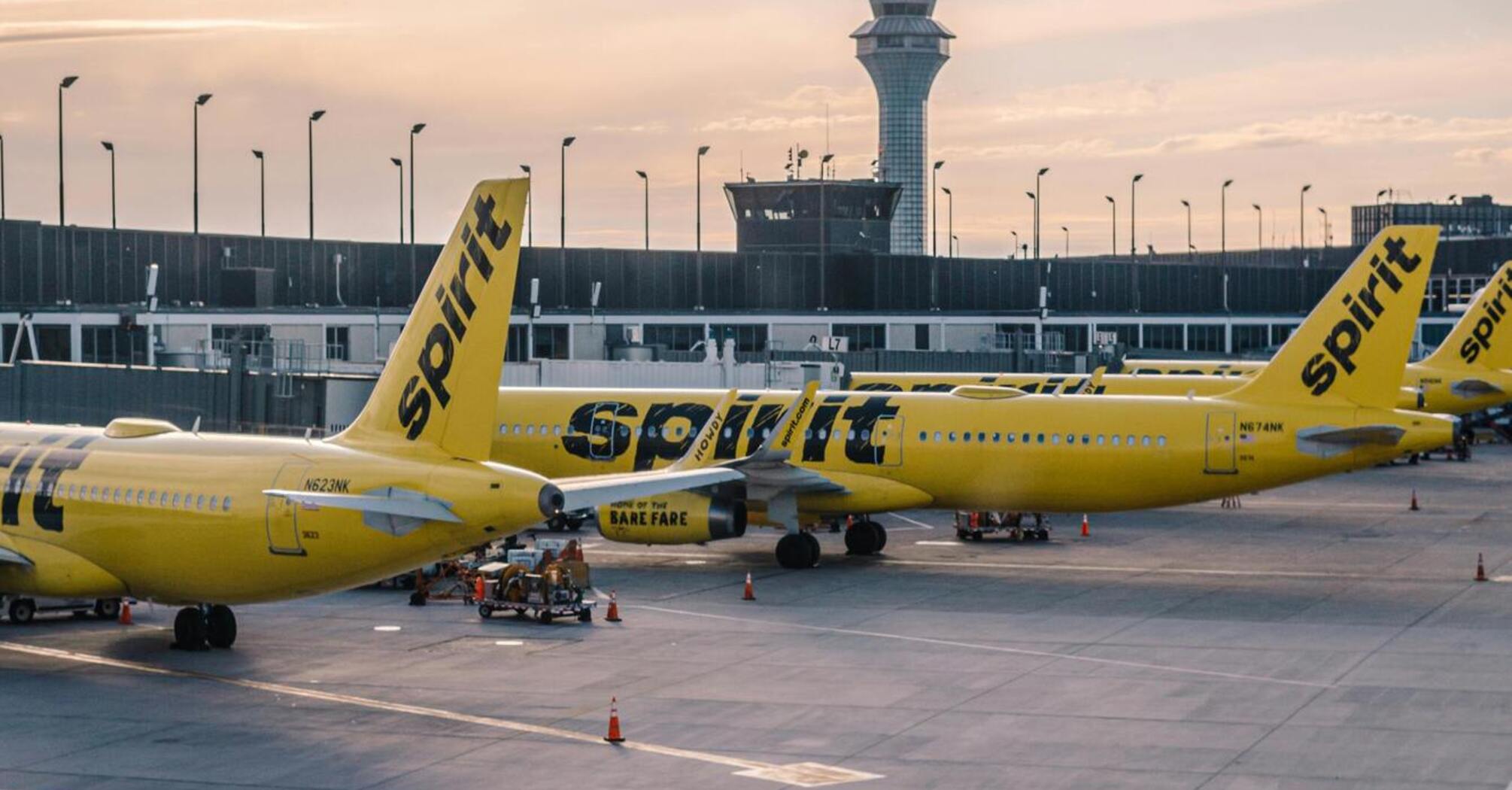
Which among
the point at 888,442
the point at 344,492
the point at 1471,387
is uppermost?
the point at 1471,387

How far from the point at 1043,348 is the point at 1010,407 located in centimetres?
7323

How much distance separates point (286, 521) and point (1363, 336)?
29.2m

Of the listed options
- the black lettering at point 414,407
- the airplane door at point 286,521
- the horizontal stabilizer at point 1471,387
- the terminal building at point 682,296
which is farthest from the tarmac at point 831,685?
the horizontal stabilizer at point 1471,387

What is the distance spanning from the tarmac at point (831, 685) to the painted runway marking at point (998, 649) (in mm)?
100


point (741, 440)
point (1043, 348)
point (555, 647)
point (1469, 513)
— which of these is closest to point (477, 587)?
point (555, 647)

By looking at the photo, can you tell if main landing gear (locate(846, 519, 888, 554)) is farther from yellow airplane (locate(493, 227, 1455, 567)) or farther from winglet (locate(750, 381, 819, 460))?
winglet (locate(750, 381, 819, 460))

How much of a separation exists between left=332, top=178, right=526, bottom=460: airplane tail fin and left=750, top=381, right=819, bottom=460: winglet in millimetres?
15488

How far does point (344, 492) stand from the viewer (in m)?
32.3

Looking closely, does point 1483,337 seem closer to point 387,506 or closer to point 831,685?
point 831,685

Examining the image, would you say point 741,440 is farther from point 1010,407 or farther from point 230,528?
point 230,528

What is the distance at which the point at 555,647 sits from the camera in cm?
3738

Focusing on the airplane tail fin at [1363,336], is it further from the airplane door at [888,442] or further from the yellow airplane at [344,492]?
the yellow airplane at [344,492]

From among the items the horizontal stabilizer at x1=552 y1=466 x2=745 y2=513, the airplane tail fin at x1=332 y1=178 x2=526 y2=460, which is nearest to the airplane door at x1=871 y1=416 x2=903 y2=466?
the horizontal stabilizer at x1=552 y1=466 x2=745 y2=513

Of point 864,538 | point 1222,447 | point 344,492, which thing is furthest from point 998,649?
point 864,538
